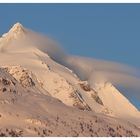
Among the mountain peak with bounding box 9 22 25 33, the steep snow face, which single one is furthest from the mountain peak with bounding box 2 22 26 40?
the steep snow face

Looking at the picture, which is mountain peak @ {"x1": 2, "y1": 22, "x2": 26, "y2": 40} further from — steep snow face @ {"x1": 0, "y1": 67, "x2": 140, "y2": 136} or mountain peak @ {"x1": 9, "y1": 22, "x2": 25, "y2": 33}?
steep snow face @ {"x1": 0, "y1": 67, "x2": 140, "y2": 136}

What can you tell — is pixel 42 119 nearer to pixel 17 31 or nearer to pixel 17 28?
pixel 17 31

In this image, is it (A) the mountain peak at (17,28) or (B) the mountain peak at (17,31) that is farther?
(A) the mountain peak at (17,28)

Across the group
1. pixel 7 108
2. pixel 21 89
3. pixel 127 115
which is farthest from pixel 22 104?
pixel 127 115

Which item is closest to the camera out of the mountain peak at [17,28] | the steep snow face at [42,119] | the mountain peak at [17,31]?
the steep snow face at [42,119]

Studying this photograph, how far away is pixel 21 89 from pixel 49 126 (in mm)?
7430

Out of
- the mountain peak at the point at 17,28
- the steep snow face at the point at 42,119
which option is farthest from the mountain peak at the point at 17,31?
the steep snow face at the point at 42,119

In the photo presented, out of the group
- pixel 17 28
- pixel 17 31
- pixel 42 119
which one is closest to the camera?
pixel 42 119

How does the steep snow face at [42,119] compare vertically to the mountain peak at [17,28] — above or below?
below

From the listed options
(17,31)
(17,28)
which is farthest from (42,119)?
(17,28)

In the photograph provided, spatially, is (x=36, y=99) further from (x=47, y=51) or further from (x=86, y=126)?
(x=47, y=51)

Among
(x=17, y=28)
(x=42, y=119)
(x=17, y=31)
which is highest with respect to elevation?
(x=17, y=28)

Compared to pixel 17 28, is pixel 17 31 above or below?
below

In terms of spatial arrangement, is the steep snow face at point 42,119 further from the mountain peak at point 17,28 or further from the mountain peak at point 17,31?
the mountain peak at point 17,28
